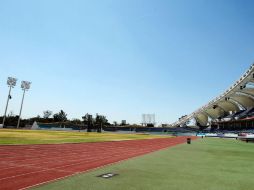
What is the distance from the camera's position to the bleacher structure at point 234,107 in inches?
2598

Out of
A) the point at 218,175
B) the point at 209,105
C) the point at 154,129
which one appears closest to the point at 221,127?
the point at 209,105

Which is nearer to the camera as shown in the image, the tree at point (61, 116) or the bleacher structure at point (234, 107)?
the bleacher structure at point (234, 107)

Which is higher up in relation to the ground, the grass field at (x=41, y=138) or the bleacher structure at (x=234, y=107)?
the bleacher structure at (x=234, y=107)

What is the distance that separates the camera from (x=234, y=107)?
92.8m

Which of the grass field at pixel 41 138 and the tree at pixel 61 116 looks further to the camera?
the tree at pixel 61 116

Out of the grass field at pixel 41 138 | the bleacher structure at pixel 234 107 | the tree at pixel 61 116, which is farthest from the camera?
the tree at pixel 61 116

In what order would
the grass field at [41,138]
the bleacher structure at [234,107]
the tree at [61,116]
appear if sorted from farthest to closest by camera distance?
the tree at [61,116] < the bleacher structure at [234,107] < the grass field at [41,138]

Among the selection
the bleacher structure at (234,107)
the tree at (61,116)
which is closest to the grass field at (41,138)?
the bleacher structure at (234,107)

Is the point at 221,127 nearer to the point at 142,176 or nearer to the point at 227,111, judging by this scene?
the point at 227,111

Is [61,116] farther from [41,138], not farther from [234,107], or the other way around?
[41,138]

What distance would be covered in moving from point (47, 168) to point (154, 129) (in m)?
103

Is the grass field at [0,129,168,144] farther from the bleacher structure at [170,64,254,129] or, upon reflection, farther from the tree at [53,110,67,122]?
the tree at [53,110,67,122]

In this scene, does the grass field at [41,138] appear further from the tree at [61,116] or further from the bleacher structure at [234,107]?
the tree at [61,116]

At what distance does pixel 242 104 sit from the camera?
85.7 metres
